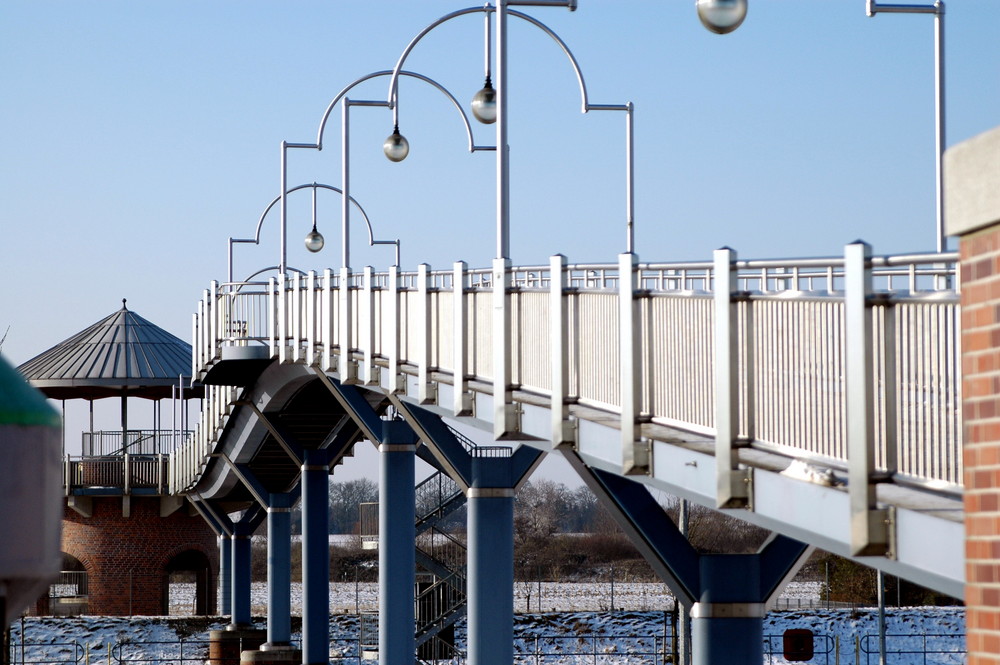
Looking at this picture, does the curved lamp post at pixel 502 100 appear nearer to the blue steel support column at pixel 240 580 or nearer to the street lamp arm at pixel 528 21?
the street lamp arm at pixel 528 21

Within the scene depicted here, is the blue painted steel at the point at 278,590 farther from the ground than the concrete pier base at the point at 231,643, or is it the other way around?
the blue painted steel at the point at 278,590

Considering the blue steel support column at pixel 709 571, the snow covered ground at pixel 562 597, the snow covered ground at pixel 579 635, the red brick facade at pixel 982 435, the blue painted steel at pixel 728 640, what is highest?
the red brick facade at pixel 982 435

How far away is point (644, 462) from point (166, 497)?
176ft

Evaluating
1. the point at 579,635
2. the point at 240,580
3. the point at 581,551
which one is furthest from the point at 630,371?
the point at 581,551

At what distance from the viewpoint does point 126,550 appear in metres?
62.8

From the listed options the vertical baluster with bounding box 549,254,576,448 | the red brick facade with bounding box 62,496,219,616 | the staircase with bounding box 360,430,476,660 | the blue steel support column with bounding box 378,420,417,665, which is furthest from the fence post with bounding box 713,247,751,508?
the red brick facade with bounding box 62,496,219,616

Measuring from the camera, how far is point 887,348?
812cm

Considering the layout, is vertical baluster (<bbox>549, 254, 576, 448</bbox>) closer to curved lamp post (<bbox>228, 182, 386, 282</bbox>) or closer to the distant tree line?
curved lamp post (<bbox>228, 182, 386, 282</bbox>)

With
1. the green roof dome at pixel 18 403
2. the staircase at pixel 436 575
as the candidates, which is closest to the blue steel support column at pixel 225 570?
the staircase at pixel 436 575

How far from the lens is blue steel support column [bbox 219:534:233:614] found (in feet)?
207

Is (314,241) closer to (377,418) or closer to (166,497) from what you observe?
(377,418)

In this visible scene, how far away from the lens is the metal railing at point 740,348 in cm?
783

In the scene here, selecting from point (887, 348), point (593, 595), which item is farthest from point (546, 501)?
point (887, 348)

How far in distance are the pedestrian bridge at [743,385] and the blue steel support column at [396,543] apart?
736 centimetres
